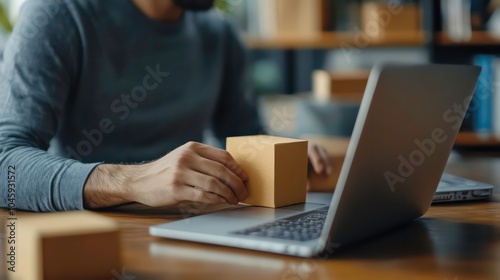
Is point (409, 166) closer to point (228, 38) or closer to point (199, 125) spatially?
point (199, 125)

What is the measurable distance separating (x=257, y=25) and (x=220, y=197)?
2674 millimetres

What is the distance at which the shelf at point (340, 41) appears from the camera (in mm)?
3264

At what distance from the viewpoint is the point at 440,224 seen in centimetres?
104

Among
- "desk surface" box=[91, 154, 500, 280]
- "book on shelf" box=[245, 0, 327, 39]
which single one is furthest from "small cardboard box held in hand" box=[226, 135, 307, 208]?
"book on shelf" box=[245, 0, 327, 39]

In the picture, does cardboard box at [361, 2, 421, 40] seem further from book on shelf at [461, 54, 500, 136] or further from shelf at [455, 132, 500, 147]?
shelf at [455, 132, 500, 147]

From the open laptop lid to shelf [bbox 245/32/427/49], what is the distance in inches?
90.9

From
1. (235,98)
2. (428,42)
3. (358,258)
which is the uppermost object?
(428,42)

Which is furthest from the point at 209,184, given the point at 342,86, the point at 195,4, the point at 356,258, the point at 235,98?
the point at 342,86

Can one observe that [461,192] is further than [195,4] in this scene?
No

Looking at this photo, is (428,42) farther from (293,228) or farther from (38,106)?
(293,228)

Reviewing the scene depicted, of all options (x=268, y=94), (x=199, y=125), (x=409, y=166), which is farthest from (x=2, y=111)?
(x=268, y=94)

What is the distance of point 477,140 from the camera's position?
10.6 ft

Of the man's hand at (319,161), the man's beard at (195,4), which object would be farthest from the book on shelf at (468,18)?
the man's hand at (319,161)

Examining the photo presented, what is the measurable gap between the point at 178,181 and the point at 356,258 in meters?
0.31
